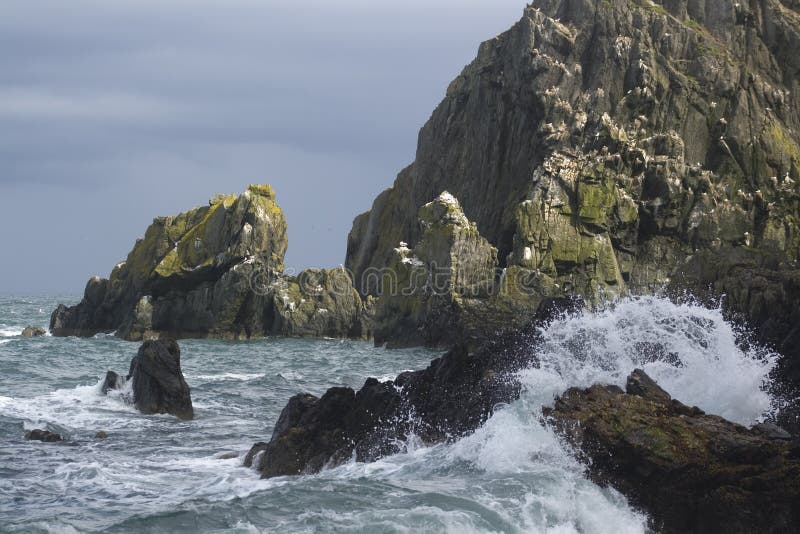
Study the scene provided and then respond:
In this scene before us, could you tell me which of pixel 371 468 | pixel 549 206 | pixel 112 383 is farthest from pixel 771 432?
pixel 549 206

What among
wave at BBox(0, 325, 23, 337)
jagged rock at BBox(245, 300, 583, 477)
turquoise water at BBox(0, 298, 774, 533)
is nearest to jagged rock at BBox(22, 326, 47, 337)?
wave at BBox(0, 325, 23, 337)

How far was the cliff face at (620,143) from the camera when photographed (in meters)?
61.2

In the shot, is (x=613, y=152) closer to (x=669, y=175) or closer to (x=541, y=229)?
(x=669, y=175)

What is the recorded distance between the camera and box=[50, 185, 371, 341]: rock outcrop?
220 ft

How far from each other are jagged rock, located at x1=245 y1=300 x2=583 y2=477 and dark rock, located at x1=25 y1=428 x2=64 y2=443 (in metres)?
5.24

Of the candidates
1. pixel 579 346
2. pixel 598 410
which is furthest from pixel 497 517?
pixel 579 346

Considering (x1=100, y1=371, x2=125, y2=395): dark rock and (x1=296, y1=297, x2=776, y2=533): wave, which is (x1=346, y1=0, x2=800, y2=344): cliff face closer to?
(x1=100, y1=371, x2=125, y2=395): dark rock

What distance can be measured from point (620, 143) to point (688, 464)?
53.7m

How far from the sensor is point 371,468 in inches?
689

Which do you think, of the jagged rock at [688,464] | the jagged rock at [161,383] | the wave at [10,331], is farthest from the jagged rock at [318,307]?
the jagged rock at [688,464]

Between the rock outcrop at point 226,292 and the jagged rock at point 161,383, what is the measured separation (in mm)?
38527

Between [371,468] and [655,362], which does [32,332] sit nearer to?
[371,468]

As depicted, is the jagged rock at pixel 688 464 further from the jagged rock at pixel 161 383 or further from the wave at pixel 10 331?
the wave at pixel 10 331

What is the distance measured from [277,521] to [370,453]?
4.09 meters
